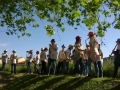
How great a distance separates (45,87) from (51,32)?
2.80 meters

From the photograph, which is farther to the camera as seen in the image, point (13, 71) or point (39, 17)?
point (13, 71)

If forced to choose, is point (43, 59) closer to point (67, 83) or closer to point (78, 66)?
point (78, 66)

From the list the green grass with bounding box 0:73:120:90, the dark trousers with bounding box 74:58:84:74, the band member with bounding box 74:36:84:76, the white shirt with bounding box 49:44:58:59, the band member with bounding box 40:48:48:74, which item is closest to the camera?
the green grass with bounding box 0:73:120:90

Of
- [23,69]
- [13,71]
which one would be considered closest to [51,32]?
[13,71]

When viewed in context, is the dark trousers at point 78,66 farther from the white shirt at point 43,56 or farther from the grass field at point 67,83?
the white shirt at point 43,56

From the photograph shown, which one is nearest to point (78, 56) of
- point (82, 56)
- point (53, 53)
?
point (82, 56)

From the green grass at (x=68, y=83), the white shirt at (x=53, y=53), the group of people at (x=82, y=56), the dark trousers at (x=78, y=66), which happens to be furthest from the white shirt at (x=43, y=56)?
the dark trousers at (x=78, y=66)

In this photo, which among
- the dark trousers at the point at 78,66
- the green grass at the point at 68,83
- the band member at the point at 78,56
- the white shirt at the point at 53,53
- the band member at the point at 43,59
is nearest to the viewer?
the green grass at the point at 68,83

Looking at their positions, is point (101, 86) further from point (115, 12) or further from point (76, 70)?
point (115, 12)

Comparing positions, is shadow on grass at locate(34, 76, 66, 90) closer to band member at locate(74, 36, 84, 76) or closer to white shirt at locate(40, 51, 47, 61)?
band member at locate(74, 36, 84, 76)

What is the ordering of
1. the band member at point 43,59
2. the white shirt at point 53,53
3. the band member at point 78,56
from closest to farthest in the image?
the band member at point 78,56 < the white shirt at point 53,53 < the band member at point 43,59

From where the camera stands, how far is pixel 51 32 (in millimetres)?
12398

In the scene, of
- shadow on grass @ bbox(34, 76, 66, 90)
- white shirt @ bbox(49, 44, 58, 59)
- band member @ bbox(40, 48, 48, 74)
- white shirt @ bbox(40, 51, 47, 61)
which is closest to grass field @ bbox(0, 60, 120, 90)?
shadow on grass @ bbox(34, 76, 66, 90)

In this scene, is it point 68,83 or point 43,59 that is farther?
point 43,59
